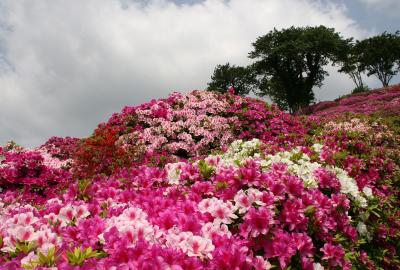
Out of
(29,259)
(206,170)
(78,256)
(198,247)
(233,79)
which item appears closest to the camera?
(78,256)

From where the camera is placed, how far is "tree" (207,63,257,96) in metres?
55.2

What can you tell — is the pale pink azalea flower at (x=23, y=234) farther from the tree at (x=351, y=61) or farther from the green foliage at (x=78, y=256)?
the tree at (x=351, y=61)

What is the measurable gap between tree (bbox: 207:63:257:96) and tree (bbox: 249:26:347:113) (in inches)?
343

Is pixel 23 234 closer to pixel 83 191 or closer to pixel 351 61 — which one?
pixel 83 191

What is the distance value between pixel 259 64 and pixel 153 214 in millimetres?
42829

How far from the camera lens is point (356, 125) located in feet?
40.2

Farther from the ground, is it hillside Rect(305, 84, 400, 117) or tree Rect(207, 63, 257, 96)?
tree Rect(207, 63, 257, 96)

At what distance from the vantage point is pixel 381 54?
49.7 metres

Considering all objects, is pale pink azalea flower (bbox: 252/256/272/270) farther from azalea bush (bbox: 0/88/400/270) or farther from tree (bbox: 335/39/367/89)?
tree (bbox: 335/39/367/89)

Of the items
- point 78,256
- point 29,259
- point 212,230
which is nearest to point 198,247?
point 212,230

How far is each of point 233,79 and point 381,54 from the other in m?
19.4

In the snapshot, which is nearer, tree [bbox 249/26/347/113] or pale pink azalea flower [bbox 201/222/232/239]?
pale pink azalea flower [bbox 201/222/232/239]

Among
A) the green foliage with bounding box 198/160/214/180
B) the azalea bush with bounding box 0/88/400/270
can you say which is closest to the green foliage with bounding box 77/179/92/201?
the azalea bush with bounding box 0/88/400/270

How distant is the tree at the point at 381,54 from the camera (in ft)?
162
